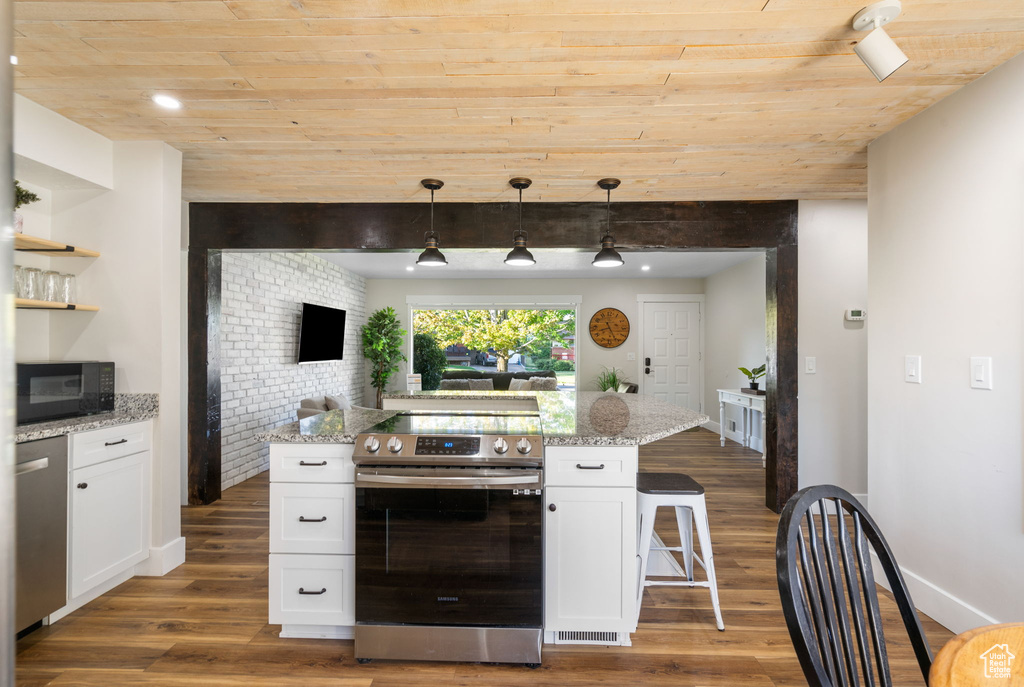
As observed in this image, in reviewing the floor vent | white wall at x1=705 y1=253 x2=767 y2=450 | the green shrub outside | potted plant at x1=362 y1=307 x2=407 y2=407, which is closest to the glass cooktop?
the floor vent

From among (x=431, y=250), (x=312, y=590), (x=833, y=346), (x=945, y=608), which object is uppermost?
(x=431, y=250)

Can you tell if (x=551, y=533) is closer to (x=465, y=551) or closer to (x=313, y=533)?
(x=465, y=551)

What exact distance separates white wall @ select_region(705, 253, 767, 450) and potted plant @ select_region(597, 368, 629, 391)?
1.25 meters

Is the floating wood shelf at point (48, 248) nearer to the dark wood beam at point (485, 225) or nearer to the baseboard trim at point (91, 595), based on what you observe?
the dark wood beam at point (485, 225)

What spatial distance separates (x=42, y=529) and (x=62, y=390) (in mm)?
621

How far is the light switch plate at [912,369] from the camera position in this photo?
2.45 m

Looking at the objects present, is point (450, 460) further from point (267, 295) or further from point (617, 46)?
point (267, 295)

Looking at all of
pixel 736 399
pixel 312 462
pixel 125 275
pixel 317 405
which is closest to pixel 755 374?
pixel 736 399

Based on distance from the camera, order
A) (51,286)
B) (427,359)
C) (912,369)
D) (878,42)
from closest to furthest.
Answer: (878,42), (912,369), (51,286), (427,359)

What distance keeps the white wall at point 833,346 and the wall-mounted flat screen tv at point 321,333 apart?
464 centimetres

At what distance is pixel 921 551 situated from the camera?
245 cm

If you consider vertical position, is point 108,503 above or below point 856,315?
below

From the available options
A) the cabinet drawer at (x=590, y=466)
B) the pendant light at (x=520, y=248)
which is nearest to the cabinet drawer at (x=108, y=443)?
the cabinet drawer at (x=590, y=466)

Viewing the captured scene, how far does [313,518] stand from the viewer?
2176mm
